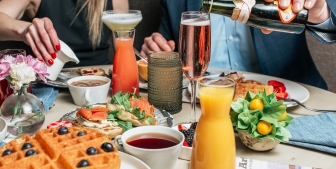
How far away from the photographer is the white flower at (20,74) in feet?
3.34

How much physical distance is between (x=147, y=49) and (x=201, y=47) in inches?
22.6

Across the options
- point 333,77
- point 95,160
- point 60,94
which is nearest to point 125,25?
point 60,94

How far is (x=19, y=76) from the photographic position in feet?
3.34

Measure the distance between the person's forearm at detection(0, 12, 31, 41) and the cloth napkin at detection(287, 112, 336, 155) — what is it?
99cm

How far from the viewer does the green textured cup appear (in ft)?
3.96

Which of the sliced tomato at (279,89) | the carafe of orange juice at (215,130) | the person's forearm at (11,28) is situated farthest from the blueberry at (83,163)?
the person's forearm at (11,28)

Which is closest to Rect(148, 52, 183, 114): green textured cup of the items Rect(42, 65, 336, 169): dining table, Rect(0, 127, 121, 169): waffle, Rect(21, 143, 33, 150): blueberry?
Rect(42, 65, 336, 169): dining table

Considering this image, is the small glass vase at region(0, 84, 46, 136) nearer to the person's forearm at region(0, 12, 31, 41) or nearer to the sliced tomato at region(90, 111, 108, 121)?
the sliced tomato at region(90, 111, 108, 121)

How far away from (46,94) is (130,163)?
Result: 59 centimetres

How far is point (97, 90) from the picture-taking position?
1247 mm

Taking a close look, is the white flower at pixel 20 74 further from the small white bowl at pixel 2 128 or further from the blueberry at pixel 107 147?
the blueberry at pixel 107 147

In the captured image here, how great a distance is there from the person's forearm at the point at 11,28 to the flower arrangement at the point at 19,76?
47 cm

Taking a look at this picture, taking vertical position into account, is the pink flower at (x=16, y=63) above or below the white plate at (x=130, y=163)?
above

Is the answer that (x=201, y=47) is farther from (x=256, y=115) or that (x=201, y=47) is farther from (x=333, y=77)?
(x=333, y=77)
